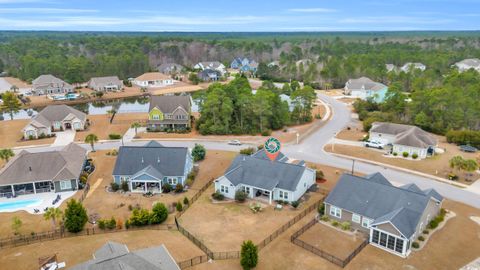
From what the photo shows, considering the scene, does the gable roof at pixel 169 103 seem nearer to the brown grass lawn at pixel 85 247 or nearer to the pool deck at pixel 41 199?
the pool deck at pixel 41 199

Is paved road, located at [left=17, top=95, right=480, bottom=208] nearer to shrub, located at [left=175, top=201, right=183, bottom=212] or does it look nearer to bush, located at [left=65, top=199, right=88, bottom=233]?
shrub, located at [left=175, top=201, right=183, bottom=212]

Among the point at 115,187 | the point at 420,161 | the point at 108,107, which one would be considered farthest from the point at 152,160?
the point at 108,107

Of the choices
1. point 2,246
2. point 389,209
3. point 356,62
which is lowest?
point 2,246

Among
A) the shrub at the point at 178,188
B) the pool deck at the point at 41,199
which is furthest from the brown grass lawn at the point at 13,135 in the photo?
the shrub at the point at 178,188

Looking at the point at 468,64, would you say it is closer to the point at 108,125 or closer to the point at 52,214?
the point at 108,125

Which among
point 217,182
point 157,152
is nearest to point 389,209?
point 217,182

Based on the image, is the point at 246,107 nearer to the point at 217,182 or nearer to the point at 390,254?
the point at 217,182

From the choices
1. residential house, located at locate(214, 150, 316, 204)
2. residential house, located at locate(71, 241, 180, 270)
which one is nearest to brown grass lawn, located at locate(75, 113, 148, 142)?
residential house, located at locate(214, 150, 316, 204)
